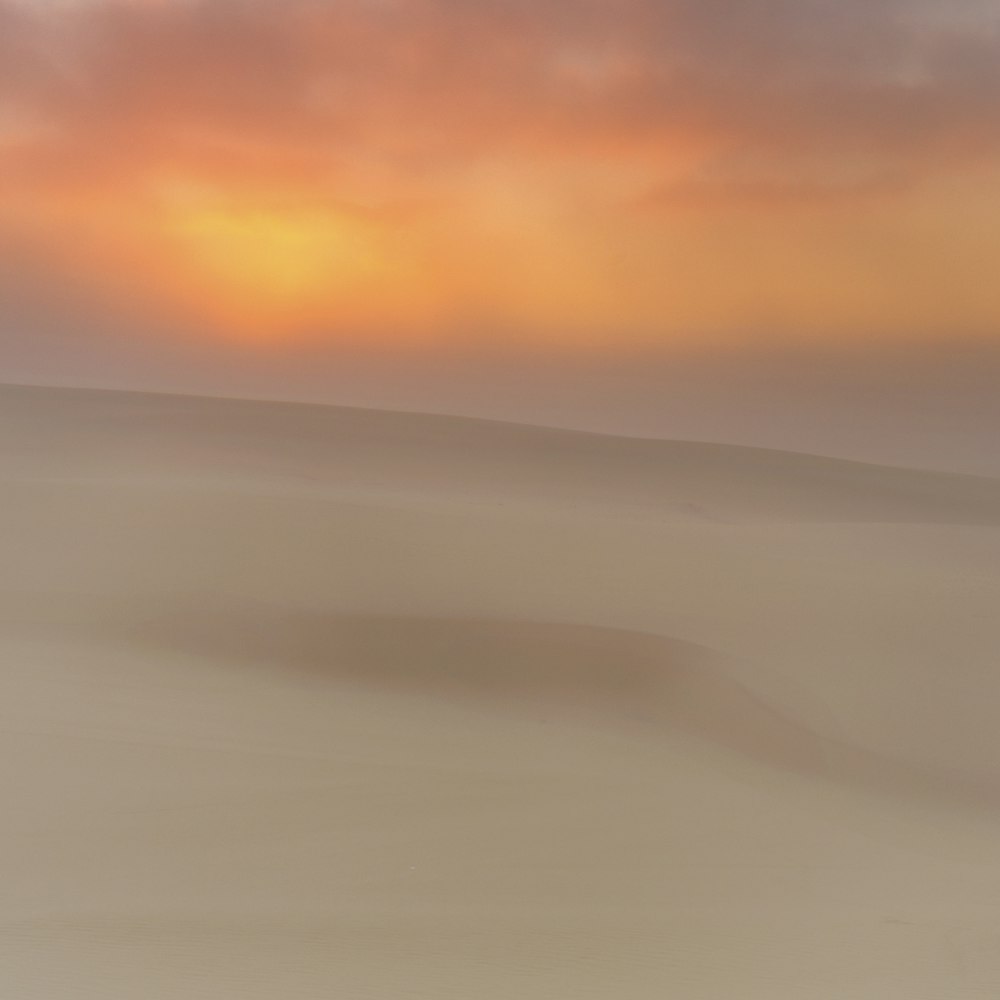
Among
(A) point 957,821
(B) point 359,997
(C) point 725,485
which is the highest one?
(C) point 725,485

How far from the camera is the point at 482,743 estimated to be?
402cm

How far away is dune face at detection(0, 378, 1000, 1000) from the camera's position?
9.00 ft

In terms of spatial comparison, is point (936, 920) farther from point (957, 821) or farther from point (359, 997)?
point (359, 997)

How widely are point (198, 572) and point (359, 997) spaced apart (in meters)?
3.59

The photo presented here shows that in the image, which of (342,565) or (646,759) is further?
(342,565)

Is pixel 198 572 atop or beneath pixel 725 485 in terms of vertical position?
beneath

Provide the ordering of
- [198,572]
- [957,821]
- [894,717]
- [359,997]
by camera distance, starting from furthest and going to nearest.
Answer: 1. [198,572]
2. [894,717]
3. [957,821]
4. [359,997]

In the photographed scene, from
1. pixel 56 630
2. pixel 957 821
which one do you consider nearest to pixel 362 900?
pixel 957 821

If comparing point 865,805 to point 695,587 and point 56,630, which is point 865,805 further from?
point 56,630

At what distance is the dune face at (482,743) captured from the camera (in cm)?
274

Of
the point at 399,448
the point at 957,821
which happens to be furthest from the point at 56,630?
the point at 399,448

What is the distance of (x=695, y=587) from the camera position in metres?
5.91

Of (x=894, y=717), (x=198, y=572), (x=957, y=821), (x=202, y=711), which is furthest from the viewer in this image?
(x=198, y=572)

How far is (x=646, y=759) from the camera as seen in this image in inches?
157
